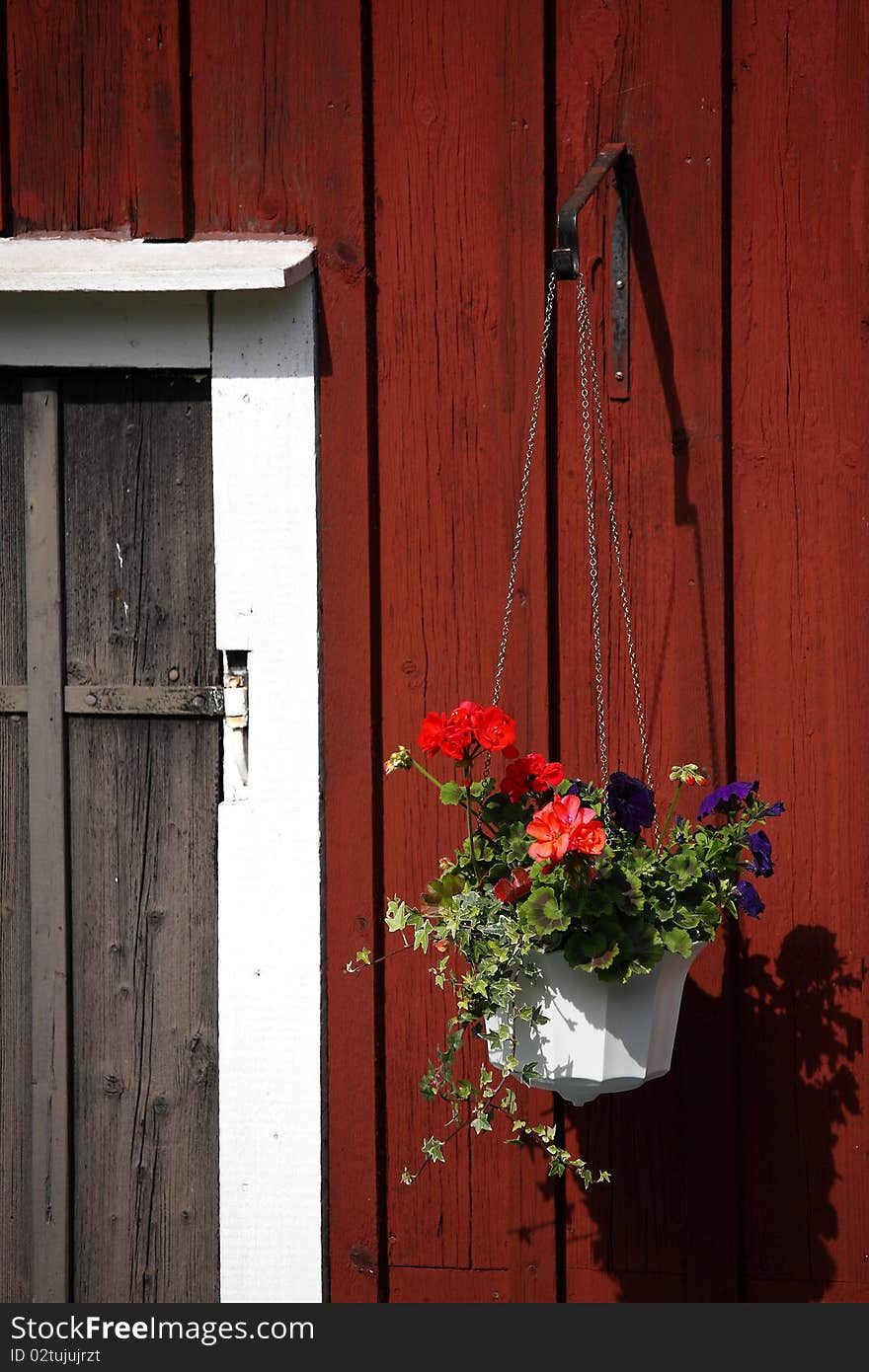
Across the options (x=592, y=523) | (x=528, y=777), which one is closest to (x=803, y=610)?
(x=592, y=523)

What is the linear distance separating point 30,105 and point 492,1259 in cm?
218

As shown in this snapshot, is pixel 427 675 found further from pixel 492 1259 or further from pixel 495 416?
pixel 492 1259

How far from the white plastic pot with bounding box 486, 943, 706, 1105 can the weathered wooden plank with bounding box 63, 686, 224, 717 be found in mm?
842

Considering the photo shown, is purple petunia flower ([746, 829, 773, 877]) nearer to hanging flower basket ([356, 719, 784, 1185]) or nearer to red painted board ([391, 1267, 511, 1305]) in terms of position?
hanging flower basket ([356, 719, 784, 1185])

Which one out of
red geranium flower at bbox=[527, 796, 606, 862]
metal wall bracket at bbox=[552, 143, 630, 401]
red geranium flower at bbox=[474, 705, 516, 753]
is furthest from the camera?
metal wall bracket at bbox=[552, 143, 630, 401]

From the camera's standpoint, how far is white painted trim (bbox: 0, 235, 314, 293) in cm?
241

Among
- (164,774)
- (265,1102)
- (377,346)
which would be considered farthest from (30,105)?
(265,1102)

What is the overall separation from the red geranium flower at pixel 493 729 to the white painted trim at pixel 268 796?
541 millimetres

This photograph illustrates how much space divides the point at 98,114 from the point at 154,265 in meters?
0.32

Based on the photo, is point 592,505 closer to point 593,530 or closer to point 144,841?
point 593,530

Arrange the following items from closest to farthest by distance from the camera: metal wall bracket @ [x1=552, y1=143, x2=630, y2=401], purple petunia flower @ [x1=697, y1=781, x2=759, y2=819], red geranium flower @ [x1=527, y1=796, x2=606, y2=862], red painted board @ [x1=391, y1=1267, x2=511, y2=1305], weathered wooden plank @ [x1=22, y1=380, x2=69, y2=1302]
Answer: red geranium flower @ [x1=527, y1=796, x2=606, y2=862] → purple petunia flower @ [x1=697, y1=781, x2=759, y2=819] → metal wall bracket @ [x1=552, y1=143, x2=630, y2=401] → red painted board @ [x1=391, y1=1267, x2=511, y2=1305] → weathered wooden plank @ [x1=22, y1=380, x2=69, y2=1302]

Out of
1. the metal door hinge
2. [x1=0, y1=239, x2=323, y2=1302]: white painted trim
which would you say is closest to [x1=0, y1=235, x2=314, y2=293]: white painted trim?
[x1=0, y1=239, x2=323, y2=1302]: white painted trim

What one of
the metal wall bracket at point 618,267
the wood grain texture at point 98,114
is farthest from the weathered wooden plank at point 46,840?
the metal wall bracket at point 618,267

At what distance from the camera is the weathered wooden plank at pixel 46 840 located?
8.48 feet
